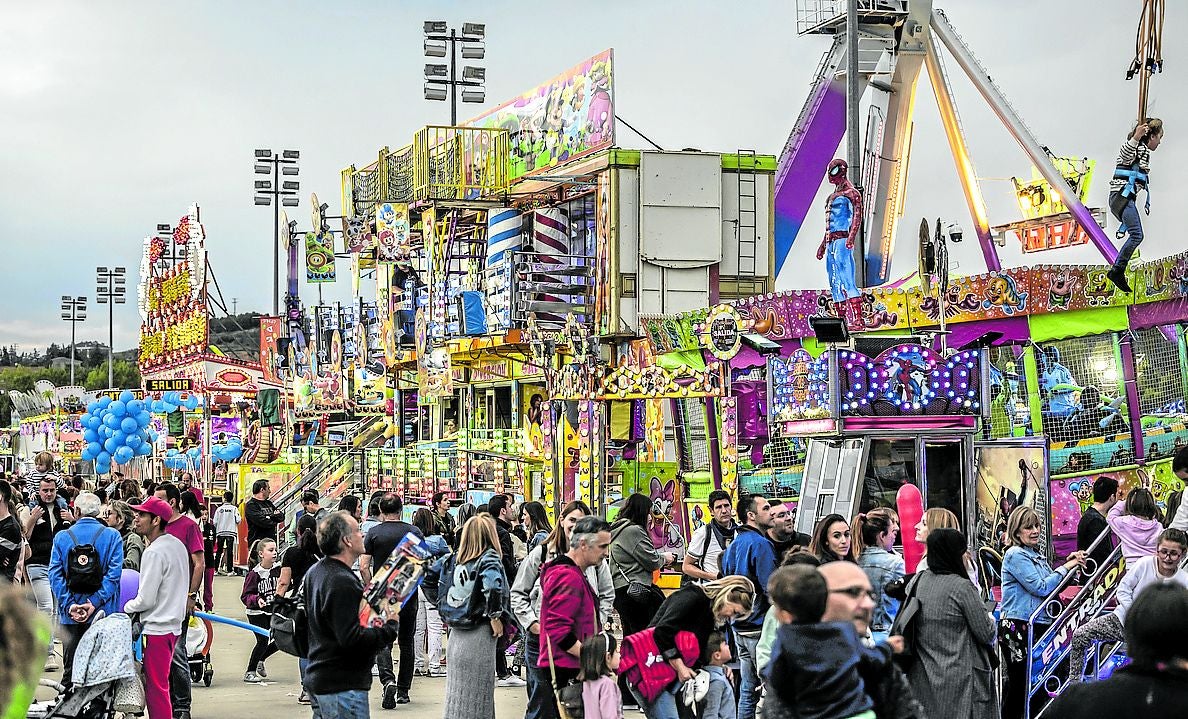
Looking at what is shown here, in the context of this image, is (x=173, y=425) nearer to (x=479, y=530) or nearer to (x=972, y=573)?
(x=479, y=530)

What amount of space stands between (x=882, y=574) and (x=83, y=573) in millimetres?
5307

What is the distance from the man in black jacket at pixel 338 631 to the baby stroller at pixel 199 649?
5690mm

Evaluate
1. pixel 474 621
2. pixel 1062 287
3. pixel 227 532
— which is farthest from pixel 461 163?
pixel 474 621

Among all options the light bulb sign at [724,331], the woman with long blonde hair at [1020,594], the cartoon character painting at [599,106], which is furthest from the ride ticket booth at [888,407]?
the cartoon character painting at [599,106]

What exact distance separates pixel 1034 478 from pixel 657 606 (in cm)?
694

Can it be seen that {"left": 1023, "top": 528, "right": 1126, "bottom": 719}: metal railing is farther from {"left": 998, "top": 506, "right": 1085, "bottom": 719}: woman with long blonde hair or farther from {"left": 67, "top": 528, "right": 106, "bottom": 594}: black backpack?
{"left": 67, "top": 528, "right": 106, "bottom": 594}: black backpack

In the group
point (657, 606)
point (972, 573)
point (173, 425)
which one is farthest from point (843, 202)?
point (173, 425)

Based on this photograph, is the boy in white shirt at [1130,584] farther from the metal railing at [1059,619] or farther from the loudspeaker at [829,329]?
the loudspeaker at [829,329]

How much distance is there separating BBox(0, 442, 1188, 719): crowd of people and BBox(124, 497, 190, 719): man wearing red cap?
14 millimetres

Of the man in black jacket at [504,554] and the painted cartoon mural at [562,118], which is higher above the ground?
the painted cartoon mural at [562,118]

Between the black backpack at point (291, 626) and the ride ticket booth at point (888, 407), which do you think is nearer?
the black backpack at point (291, 626)

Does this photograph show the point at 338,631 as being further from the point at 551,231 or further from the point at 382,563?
the point at 551,231

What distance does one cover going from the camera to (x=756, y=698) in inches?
344

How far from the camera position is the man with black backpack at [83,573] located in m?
10.1
